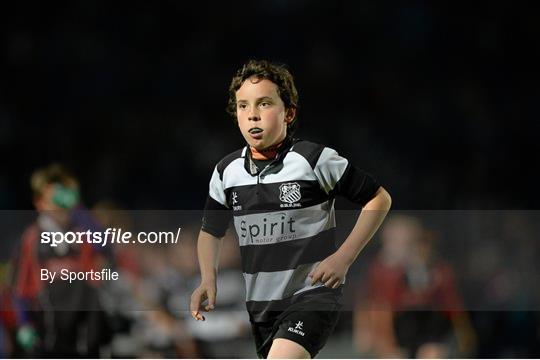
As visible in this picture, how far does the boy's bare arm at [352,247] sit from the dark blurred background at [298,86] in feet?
13.4

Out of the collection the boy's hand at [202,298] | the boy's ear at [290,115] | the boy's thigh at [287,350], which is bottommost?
the boy's thigh at [287,350]

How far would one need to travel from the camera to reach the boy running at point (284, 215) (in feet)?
11.0

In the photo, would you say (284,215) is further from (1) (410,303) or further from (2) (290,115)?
(1) (410,303)

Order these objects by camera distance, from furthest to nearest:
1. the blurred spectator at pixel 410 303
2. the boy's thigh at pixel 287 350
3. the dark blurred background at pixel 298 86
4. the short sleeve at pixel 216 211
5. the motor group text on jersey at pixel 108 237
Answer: the dark blurred background at pixel 298 86 → the blurred spectator at pixel 410 303 → the motor group text on jersey at pixel 108 237 → the short sleeve at pixel 216 211 → the boy's thigh at pixel 287 350

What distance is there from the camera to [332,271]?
3262 millimetres

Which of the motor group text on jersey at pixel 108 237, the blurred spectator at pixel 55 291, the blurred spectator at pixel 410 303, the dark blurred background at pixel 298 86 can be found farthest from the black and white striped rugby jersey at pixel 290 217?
the dark blurred background at pixel 298 86

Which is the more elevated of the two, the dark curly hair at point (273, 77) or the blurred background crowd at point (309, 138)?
the blurred background crowd at point (309, 138)

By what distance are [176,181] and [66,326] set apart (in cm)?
220

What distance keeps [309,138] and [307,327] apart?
452cm

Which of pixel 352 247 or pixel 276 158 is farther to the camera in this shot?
pixel 276 158

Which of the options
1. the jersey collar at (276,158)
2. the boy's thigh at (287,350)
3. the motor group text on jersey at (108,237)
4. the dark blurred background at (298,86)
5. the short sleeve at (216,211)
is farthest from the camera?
the dark blurred background at (298,86)

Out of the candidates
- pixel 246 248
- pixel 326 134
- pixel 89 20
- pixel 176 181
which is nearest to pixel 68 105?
pixel 89 20

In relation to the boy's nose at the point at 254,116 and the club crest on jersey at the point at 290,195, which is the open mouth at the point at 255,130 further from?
the club crest on jersey at the point at 290,195

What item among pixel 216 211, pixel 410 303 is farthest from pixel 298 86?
pixel 216 211
